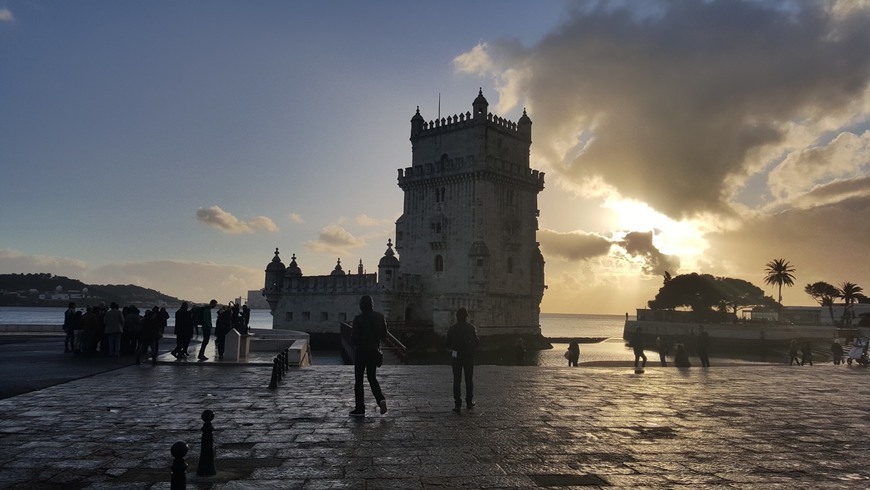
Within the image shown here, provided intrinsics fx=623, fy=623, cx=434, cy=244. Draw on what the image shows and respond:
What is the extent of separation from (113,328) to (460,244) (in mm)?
37442

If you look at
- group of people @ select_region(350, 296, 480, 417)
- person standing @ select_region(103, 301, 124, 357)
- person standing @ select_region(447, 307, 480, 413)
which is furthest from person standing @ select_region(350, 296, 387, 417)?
person standing @ select_region(103, 301, 124, 357)

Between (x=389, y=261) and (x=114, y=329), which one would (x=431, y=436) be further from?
(x=389, y=261)

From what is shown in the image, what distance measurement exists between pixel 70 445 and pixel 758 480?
25.8 ft

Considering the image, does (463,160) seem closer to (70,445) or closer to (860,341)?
(860,341)

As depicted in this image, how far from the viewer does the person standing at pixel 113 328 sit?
63.1ft

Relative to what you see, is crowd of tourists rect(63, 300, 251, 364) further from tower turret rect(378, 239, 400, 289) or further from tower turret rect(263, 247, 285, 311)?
tower turret rect(263, 247, 285, 311)

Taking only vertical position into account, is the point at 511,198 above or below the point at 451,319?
above

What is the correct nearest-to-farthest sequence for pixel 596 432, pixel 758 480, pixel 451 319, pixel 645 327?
1. pixel 758 480
2. pixel 596 432
3. pixel 451 319
4. pixel 645 327

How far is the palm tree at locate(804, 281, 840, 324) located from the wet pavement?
325ft

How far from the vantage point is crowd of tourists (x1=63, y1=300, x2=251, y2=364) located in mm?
18250

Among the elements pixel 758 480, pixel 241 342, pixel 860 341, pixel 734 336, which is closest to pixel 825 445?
pixel 758 480

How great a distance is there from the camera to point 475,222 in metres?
54.0

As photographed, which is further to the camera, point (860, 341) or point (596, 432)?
point (860, 341)

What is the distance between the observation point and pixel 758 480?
257 inches
